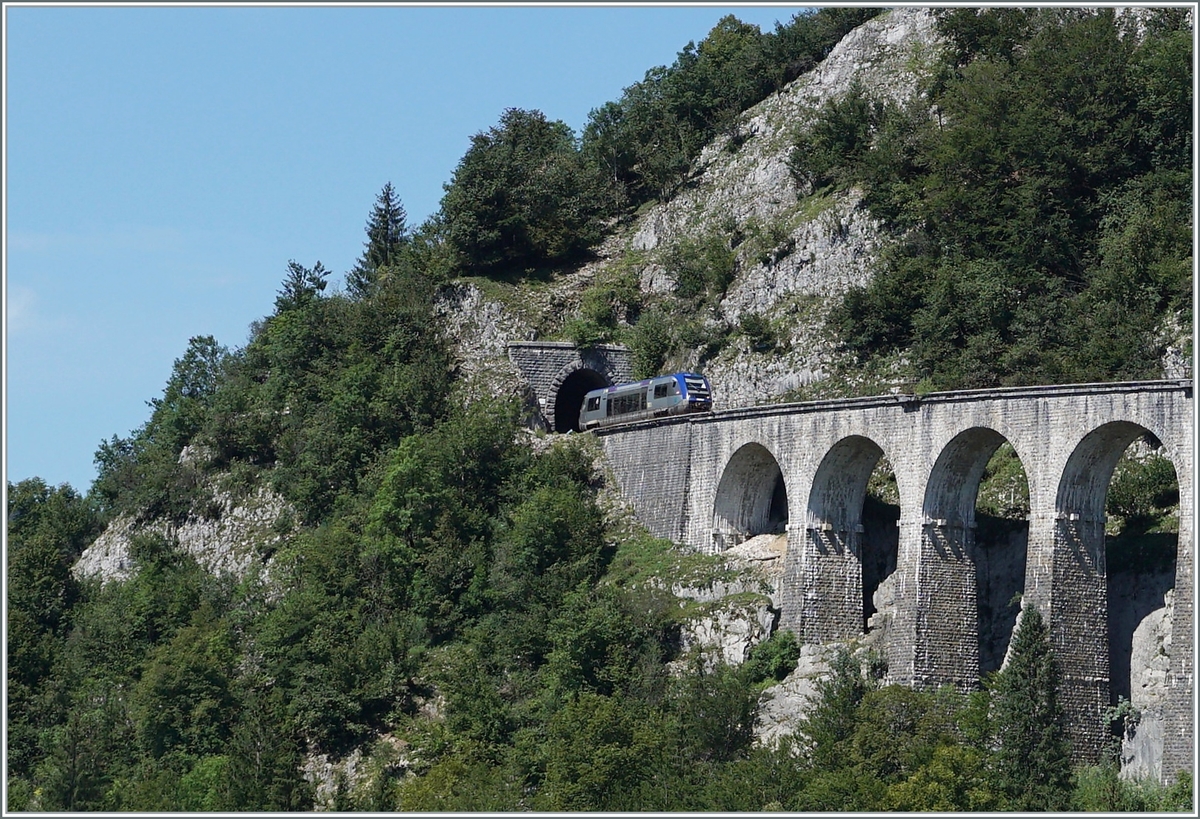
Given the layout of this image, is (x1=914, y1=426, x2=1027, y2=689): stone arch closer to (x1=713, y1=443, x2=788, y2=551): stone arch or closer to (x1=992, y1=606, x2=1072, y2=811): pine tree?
(x1=992, y1=606, x2=1072, y2=811): pine tree

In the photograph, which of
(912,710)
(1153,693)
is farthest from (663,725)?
(1153,693)

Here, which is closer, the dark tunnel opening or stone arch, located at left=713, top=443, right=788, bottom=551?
stone arch, located at left=713, top=443, right=788, bottom=551

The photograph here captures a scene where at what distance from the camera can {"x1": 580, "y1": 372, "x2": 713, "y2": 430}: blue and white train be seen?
8812cm

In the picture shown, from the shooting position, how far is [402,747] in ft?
264

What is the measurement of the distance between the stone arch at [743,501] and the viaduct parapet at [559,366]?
600 inches

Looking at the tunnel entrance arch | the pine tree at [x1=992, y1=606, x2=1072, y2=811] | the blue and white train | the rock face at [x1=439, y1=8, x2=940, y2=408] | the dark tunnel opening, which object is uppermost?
the rock face at [x1=439, y1=8, x2=940, y2=408]

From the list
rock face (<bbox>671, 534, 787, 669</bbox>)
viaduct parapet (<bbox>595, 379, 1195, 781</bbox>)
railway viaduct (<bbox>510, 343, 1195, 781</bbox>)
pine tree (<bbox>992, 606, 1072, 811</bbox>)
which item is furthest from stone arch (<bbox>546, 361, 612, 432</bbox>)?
pine tree (<bbox>992, 606, 1072, 811</bbox>)

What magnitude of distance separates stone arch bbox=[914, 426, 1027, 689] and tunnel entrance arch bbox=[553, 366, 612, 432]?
92.4ft

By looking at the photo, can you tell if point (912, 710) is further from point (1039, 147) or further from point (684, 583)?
point (1039, 147)

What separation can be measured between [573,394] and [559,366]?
341 cm

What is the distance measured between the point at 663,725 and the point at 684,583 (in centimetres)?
893

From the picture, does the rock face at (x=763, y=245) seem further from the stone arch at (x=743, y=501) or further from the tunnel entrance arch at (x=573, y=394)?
the stone arch at (x=743, y=501)

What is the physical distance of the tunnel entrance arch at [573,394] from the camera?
3942 inches

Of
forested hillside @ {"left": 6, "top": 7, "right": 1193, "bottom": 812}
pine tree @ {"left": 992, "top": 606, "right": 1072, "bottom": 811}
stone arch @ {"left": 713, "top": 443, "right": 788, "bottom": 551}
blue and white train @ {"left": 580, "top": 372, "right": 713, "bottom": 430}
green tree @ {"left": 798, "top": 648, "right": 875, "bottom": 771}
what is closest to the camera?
pine tree @ {"left": 992, "top": 606, "right": 1072, "bottom": 811}
